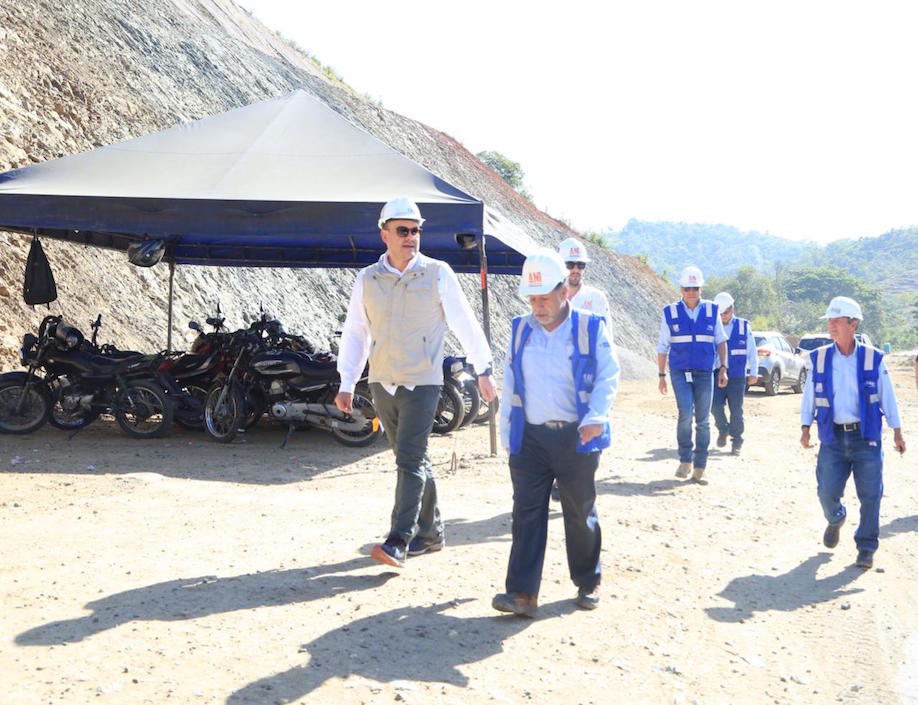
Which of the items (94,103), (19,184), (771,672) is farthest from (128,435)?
(94,103)

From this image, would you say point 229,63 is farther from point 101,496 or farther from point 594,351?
point 594,351

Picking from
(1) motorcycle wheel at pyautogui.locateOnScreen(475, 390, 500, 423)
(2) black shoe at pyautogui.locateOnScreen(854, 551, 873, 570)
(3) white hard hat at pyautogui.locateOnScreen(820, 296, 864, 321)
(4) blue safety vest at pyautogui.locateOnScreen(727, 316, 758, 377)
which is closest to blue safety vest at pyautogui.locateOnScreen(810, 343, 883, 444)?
(3) white hard hat at pyautogui.locateOnScreen(820, 296, 864, 321)

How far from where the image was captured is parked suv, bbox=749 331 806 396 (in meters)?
22.3

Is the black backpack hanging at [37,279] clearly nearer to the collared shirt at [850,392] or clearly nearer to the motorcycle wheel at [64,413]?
the motorcycle wheel at [64,413]

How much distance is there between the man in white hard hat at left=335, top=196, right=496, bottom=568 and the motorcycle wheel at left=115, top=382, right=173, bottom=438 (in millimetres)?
5498

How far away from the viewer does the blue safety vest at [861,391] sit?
21.7ft

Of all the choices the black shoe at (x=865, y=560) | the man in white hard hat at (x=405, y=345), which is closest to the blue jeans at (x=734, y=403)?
the black shoe at (x=865, y=560)

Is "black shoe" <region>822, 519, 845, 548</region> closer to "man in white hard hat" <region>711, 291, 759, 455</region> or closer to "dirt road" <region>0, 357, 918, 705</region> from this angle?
"dirt road" <region>0, 357, 918, 705</region>

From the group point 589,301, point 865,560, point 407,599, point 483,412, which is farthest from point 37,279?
point 865,560

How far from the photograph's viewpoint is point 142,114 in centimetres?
2217

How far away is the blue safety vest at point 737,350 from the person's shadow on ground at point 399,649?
7.50 metres

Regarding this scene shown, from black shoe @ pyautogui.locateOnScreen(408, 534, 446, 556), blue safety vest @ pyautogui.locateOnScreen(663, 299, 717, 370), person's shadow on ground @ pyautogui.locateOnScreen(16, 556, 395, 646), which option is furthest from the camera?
blue safety vest @ pyautogui.locateOnScreen(663, 299, 717, 370)

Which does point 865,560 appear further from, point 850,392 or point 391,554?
point 391,554

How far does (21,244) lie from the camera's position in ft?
52.0
